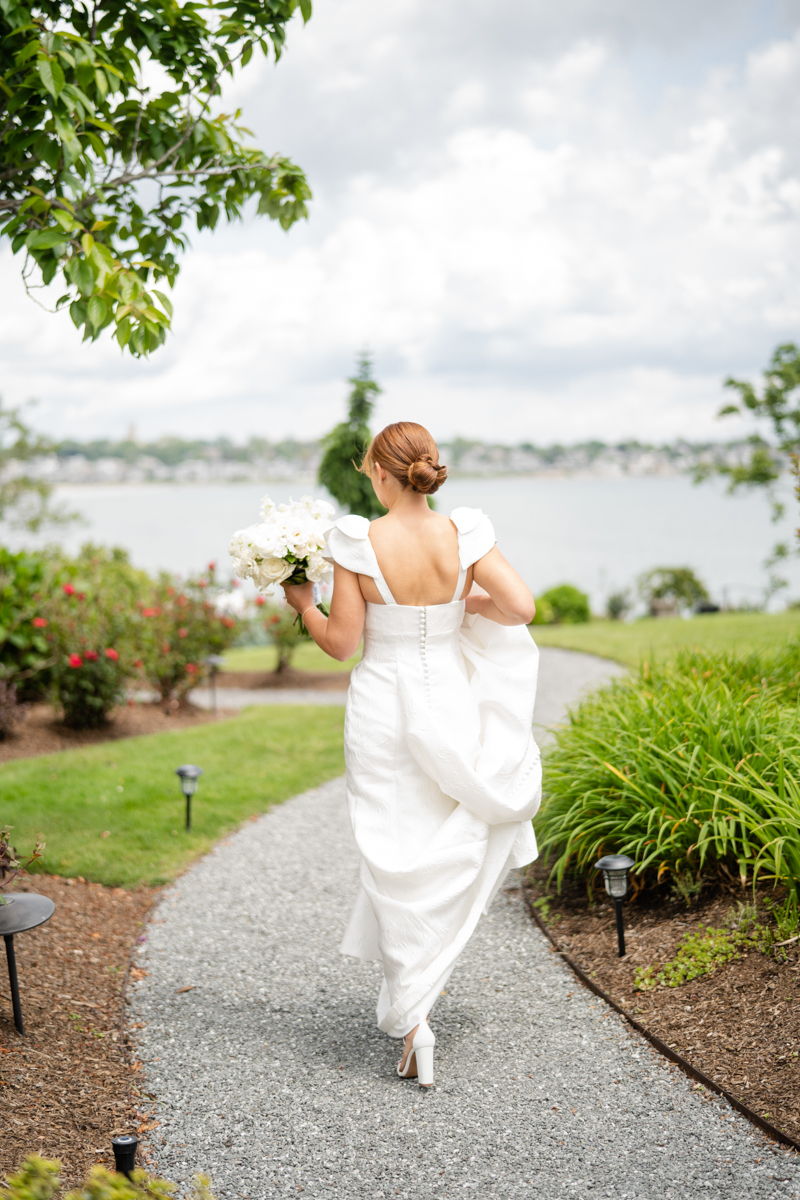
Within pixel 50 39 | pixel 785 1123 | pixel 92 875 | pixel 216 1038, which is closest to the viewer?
pixel 785 1123

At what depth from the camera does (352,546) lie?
121 inches

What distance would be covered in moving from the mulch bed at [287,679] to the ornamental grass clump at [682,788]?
8432 millimetres

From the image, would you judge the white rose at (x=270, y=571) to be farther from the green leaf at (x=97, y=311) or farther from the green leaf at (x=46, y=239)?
the green leaf at (x=46, y=239)

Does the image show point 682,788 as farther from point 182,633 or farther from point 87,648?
point 182,633

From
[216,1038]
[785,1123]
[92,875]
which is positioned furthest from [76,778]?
[785,1123]

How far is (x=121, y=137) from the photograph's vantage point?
450 centimetres

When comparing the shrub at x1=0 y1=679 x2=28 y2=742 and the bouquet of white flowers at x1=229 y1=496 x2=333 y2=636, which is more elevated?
the bouquet of white flowers at x1=229 y1=496 x2=333 y2=636

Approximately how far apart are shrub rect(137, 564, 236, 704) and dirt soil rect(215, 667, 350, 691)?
2.39m

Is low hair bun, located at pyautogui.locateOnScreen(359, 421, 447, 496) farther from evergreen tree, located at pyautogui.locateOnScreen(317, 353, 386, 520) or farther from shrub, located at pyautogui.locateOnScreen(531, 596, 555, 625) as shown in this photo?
shrub, located at pyautogui.locateOnScreen(531, 596, 555, 625)

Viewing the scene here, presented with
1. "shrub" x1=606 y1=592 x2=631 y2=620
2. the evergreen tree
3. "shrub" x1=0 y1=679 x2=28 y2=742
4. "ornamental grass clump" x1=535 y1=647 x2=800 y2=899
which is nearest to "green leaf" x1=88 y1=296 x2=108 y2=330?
Answer: "ornamental grass clump" x1=535 y1=647 x2=800 y2=899

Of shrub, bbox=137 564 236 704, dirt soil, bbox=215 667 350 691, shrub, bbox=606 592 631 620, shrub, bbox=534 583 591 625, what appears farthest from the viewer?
shrub, bbox=606 592 631 620

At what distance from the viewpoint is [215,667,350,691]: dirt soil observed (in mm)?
13656

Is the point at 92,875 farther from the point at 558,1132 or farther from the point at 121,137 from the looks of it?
the point at 121,137

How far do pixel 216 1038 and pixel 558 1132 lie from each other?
1.42 m
